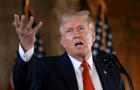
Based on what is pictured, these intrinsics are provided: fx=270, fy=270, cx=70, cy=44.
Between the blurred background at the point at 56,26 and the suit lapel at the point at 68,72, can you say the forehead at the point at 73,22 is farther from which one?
the blurred background at the point at 56,26

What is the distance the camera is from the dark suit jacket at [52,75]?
2199 mm

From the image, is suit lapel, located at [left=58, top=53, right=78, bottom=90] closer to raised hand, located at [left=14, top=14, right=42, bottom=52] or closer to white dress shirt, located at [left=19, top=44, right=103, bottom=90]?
white dress shirt, located at [left=19, top=44, right=103, bottom=90]

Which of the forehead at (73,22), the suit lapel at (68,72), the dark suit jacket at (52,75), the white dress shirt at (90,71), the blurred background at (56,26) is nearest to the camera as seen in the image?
the dark suit jacket at (52,75)

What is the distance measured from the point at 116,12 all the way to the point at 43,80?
6185mm

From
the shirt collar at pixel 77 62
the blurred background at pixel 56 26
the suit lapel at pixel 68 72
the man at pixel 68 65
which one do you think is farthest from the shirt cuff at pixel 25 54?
the blurred background at pixel 56 26

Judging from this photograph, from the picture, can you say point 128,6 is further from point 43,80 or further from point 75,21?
point 43,80

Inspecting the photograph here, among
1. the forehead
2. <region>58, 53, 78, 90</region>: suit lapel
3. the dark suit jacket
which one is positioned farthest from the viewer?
the forehead

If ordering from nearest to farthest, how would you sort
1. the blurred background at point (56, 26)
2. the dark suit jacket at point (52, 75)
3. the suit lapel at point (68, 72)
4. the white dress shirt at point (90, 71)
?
the dark suit jacket at point (52, 75), the suit lapel at point (68, 72), the white dress shirt at point (90, 71), the blurred background at point (56, 26)

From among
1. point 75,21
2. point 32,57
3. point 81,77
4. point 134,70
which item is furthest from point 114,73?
point 134,70

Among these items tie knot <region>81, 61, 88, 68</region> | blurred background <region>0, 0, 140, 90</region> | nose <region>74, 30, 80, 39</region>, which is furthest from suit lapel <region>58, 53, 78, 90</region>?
blurred background <region>0, 0, 140, 90</region>

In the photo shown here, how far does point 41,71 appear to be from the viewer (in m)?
2.29

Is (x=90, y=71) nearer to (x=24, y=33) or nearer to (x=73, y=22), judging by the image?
(x=73, y=22)

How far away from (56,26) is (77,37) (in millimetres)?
4807

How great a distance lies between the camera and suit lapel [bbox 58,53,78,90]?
7.68 feet
